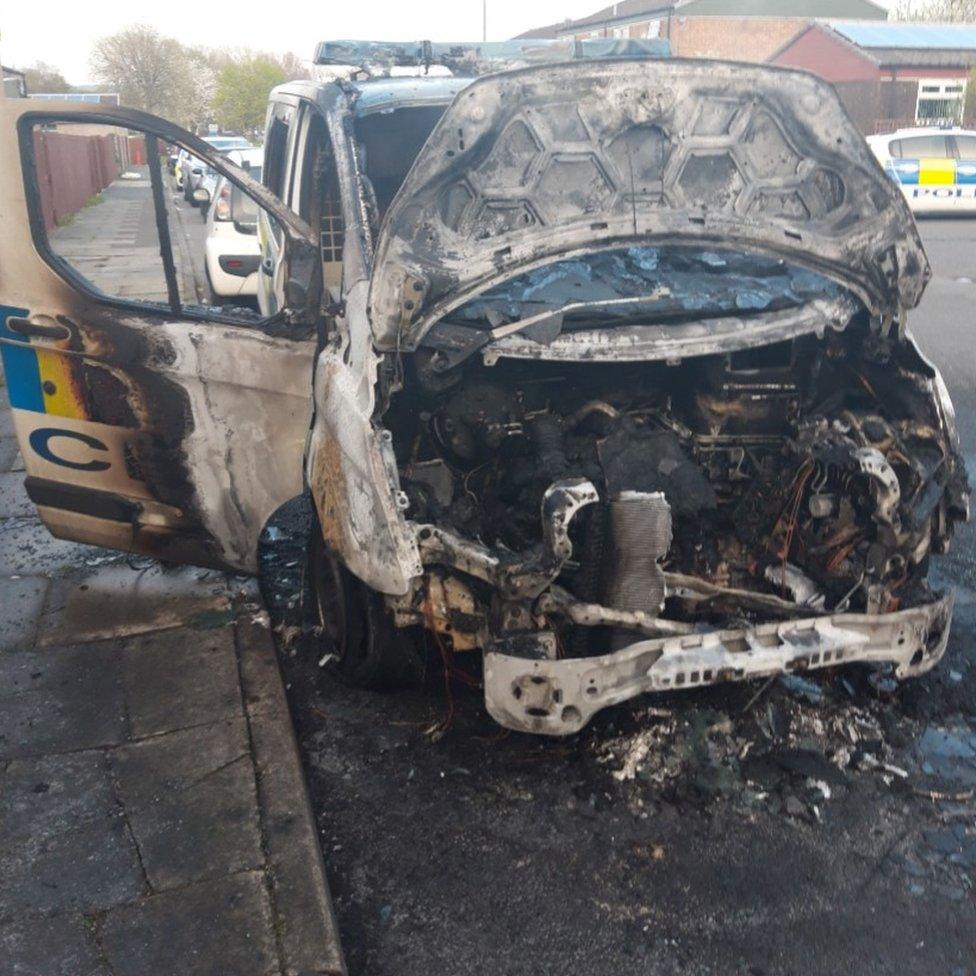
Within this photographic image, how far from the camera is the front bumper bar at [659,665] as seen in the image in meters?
3.18

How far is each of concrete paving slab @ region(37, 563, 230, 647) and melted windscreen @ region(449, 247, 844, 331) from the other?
1990 millimetres

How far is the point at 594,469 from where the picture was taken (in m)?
3.76

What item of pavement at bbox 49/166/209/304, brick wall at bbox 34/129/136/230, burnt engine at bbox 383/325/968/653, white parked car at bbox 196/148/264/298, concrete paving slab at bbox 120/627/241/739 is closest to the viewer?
burnt engine at bbox 383/325/968/653

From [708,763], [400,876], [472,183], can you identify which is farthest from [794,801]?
[472,183]

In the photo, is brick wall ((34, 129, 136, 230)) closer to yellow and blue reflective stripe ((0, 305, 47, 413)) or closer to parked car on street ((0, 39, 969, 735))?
yellow and blue reflective stripe ((0, 305, 47, 413))

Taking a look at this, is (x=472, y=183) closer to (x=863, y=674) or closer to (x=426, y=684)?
(x=426, y=684)

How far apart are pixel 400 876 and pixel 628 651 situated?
96 cm

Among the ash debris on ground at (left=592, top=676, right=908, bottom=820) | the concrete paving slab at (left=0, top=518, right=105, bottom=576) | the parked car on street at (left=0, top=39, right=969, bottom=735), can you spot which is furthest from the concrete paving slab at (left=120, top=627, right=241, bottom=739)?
the ash debris on ground at (left=592, top=676, right=908, bottom=820)

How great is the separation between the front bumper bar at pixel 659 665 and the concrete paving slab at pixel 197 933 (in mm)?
903

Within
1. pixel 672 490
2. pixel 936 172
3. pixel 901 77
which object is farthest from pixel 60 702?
pixel 901 77

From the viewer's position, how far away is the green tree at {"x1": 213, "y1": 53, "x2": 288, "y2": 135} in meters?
51.3

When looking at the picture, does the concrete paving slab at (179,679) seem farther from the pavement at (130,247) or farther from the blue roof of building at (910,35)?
the blue roof of building at (910,35)

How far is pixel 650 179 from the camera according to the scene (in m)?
3.87

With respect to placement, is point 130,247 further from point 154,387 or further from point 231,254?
point 154,387
